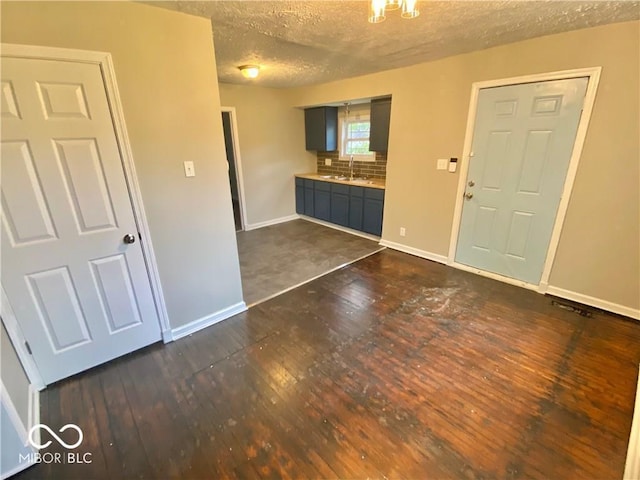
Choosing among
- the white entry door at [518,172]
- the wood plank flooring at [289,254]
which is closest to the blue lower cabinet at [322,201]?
the wood plank flooring at [289,254]

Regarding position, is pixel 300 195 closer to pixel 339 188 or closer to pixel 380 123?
pixel 339 188

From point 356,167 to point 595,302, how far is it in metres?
3.63

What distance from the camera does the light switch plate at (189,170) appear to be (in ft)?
6.76

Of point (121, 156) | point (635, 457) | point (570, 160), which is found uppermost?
point (121, 156)

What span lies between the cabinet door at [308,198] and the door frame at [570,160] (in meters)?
2.62

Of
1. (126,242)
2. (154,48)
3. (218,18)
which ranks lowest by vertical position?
(126,242)

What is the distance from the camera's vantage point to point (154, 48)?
1.77 metres

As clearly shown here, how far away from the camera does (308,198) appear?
5367 mm

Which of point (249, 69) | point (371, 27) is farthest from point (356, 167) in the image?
point (371, 27)

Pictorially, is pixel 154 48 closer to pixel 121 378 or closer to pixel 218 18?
pixel 218 18

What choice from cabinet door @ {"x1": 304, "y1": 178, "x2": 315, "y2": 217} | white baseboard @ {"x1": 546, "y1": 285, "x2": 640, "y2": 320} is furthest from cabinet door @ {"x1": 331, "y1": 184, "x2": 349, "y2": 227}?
white baseboard @ {"x1": 546, "y1": 285, "x2": 640, "y2": 320}

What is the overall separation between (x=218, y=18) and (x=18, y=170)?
60.0 inches

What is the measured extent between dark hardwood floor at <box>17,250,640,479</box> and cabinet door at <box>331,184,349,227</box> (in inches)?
91.2

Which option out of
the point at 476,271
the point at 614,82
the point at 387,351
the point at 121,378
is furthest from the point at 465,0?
the point at 121,378
